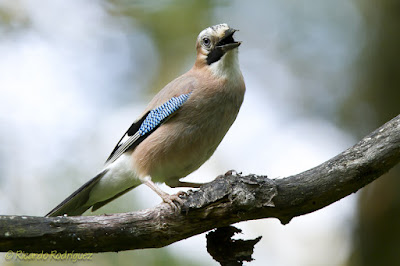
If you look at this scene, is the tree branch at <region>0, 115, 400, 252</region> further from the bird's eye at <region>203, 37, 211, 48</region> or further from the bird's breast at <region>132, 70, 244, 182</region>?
the bird's eye at <region>203, 37, 211, 48</region>

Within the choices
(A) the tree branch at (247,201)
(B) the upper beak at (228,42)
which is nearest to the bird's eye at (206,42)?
(B) the upper beak at (228,42)

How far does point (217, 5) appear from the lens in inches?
453

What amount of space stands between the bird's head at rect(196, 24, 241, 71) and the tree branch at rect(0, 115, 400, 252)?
2188mm

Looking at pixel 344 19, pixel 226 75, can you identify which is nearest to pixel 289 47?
pixel 344 19

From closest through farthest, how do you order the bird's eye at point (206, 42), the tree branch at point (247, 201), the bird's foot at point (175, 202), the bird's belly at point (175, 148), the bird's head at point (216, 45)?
the tree branch at point (247, 201) < the bird's foot at point (175, 202) < the bird's belly at point (175, 148) < the bird's head at point (216, 45) < the bird's eye at point (206, 42)

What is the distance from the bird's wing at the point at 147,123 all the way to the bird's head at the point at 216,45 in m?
0.61

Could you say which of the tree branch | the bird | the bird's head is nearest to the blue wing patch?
the bird

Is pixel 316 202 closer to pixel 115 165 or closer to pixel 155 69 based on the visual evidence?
pixel 115 165

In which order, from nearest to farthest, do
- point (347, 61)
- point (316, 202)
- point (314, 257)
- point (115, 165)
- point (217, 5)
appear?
point (316, 202) < point (115, 165) < point (314, 257) < point (347, 61) < point (217, 5)

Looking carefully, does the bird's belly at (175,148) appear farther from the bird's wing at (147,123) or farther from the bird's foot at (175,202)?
the bird's foot at (175,202)

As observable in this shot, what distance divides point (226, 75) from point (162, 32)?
16.7ft

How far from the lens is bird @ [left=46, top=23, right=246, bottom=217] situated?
6.59m

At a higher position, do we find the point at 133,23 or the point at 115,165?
the point at 133,23

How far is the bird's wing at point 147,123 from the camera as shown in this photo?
6.73 metres
